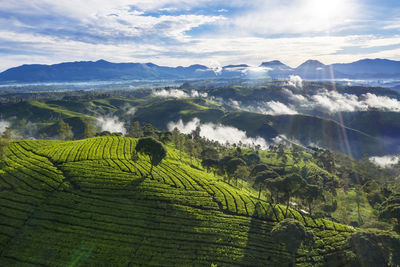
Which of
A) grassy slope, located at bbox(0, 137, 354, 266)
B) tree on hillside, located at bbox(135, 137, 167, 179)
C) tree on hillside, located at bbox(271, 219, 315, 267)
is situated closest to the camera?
grassy slope, located at bbox(0, 137, 354, 266)

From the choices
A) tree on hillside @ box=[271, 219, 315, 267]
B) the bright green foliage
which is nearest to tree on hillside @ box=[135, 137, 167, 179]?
tree on hillside @ box=[271, 219, 315, 267]

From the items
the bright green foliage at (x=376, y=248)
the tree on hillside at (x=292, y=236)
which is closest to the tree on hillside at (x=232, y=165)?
the tree on hillside at (x=292, y=236)

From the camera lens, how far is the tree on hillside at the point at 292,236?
5703 cm

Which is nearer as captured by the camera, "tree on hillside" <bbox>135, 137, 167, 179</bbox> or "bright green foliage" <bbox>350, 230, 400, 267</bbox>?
"bright green foliage" <bbox>350, 230, 400, 267</bbox>

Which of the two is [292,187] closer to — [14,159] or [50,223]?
[50,223]

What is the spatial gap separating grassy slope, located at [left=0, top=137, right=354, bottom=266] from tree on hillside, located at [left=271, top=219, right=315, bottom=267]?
11.6 feet

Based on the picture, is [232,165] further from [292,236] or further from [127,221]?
[127,221]

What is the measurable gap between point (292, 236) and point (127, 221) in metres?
44.5

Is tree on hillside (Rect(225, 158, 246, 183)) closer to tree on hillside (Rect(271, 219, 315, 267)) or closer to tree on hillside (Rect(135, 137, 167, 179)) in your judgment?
tree on hillside (Rect(135, 137, 167, 179))

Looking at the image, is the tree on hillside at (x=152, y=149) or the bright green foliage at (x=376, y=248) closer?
the bright green foliage at (x=376, y=248)

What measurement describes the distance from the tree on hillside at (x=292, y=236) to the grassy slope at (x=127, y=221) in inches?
139

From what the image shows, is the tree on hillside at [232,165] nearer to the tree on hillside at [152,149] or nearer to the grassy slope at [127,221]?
the grassy slope at [127,221]

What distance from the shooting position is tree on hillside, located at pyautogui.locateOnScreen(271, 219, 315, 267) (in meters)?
57.0

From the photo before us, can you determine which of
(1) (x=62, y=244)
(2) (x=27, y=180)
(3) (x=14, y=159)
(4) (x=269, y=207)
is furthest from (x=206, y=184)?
(3) (x=14, y=159)
